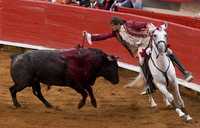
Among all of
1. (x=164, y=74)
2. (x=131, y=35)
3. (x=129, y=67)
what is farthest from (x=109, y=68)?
(x=129, y=67)

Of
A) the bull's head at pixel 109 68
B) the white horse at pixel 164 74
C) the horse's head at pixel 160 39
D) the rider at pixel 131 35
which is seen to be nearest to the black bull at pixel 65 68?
the bull's head at pixel 109 68

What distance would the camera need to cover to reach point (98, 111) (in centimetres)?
998

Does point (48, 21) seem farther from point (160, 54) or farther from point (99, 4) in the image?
point (160, 54)

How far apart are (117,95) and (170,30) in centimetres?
155

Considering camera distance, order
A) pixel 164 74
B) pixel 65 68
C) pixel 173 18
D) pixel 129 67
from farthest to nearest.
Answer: pixel 173 18, pixel 129 67, pixel 65 68, pixel 164 74

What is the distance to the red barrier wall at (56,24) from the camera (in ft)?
43.4

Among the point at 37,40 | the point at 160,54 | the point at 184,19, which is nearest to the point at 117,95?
the point at 160,54

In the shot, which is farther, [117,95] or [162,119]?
[117,95]

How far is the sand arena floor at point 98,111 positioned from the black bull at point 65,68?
35 cm

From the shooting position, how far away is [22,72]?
31.5ft

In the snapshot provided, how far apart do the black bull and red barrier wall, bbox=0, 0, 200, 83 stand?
254cm

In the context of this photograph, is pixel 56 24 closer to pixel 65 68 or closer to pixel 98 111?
pixel 98 111

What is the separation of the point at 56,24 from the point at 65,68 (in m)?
5.01

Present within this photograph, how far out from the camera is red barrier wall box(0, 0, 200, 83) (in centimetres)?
1323
